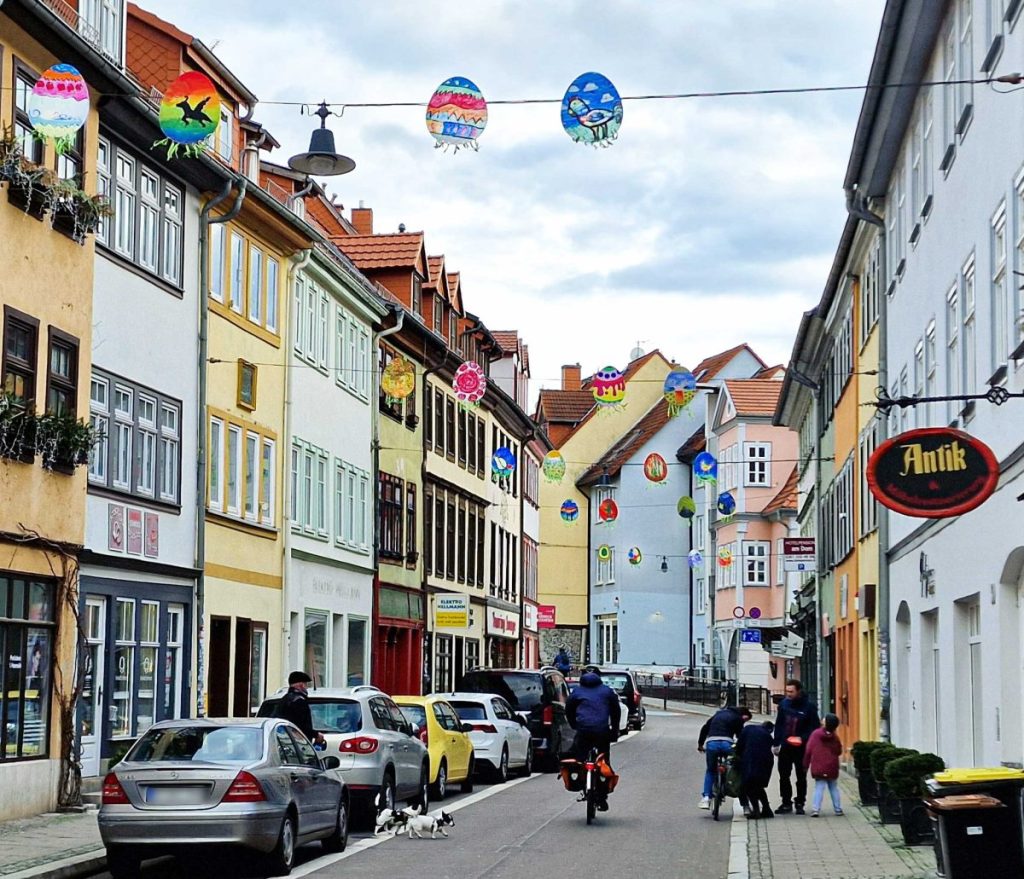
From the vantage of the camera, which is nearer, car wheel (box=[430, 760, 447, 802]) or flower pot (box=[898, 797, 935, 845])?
flower pot (box=[898, 797, 935, 845])

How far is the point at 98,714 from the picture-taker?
24703 mm

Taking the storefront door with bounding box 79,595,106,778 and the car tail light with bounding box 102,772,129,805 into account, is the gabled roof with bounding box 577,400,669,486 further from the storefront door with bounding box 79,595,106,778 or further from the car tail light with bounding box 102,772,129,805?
the car tail light with bounding box 102,772,129,805

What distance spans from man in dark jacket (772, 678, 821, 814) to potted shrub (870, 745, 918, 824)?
2.06m

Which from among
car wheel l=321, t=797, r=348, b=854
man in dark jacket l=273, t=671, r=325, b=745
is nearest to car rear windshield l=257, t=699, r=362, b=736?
man in dark jacket l=273, t=671, r=325, b=745

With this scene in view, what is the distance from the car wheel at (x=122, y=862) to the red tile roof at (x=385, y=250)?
30.7 metres

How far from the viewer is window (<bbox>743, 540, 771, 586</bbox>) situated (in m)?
77.1

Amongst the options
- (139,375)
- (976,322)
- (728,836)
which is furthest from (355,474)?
(976,322)

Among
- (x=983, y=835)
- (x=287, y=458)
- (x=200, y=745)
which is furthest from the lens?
(x=287, y=458)

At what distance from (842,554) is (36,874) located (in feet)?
84.8

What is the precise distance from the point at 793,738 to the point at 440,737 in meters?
5.10

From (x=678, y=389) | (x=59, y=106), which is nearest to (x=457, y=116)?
(x=59, y=106)

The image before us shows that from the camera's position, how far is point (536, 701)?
3509 centimetres

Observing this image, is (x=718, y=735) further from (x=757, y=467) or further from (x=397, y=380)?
(x=757, y=467)

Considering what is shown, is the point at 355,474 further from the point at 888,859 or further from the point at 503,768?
the point at 888,859
